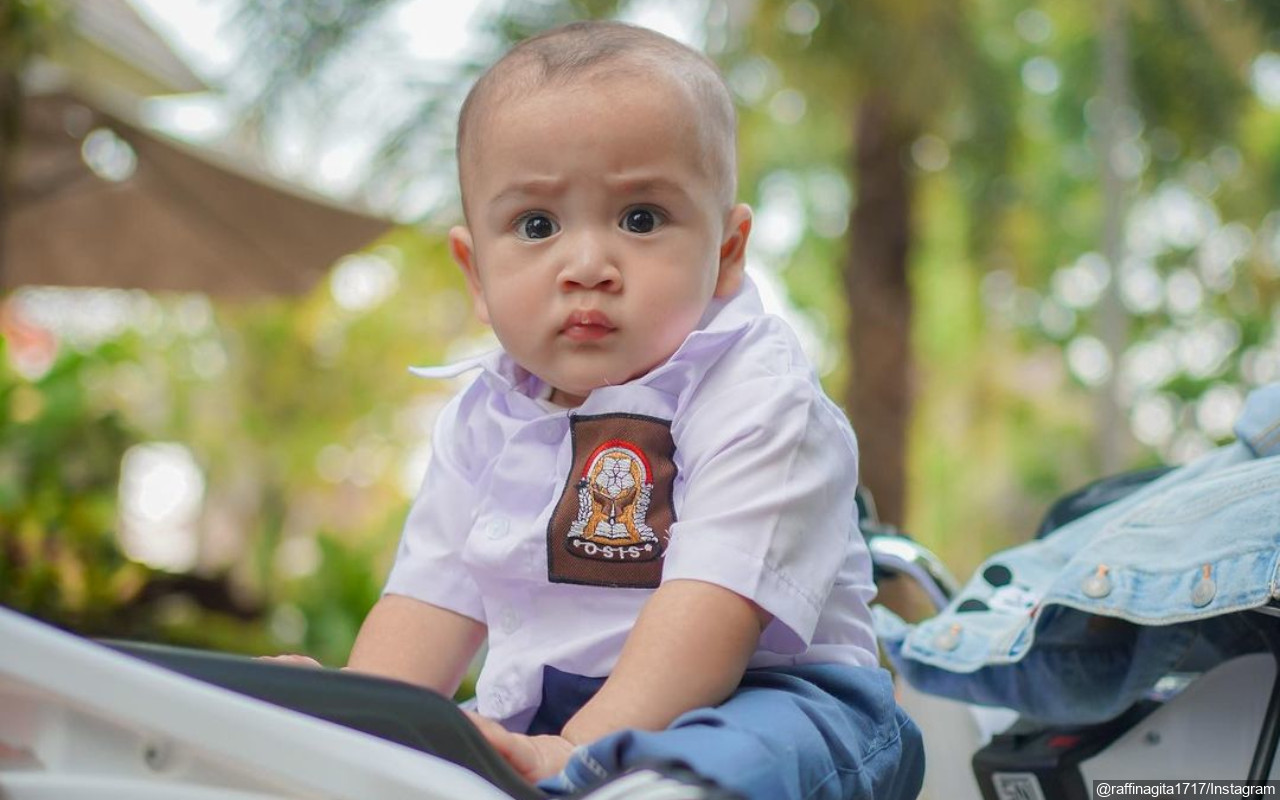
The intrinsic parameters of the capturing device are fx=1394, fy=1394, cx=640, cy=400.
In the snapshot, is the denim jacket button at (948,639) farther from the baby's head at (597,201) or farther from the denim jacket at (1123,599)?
the baby's head at (597,201)

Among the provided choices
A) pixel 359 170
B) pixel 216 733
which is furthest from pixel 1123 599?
pixel 359 170

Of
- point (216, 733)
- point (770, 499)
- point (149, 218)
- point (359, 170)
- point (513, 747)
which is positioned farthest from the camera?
point (149, 218)

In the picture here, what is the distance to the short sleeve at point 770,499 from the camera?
1.35m

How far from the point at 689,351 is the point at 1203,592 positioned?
2.17 feet

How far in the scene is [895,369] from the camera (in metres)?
7.12

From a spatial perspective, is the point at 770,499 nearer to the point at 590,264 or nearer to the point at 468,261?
the point at 590,264

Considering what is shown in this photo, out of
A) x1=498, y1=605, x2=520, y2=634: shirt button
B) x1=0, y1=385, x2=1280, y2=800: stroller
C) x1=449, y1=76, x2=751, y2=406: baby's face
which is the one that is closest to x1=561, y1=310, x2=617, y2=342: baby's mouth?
x1=449, y1=76, x2=751, y2=406: baby's face

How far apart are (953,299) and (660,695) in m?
18.0

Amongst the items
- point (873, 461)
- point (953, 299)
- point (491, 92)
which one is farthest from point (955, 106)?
point (953, 299)

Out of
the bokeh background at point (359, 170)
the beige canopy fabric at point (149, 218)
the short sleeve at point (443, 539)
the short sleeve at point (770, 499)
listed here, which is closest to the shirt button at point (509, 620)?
the short sleeve at point (443, 539)

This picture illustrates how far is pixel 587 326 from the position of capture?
1.55 meters

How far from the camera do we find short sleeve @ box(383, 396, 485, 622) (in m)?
1.73

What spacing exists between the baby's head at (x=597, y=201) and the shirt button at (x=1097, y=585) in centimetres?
61

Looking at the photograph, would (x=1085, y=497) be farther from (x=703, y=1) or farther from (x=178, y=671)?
(x=703, y=1)
